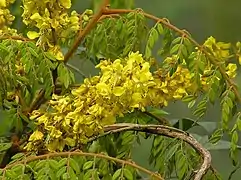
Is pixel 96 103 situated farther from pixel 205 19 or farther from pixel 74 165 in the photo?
pixel 205 19

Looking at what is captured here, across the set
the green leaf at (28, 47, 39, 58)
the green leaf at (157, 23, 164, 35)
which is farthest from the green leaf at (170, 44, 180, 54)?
the green leaf at (28, 47, 39, 58)

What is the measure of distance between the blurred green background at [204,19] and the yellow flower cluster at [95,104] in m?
0.88

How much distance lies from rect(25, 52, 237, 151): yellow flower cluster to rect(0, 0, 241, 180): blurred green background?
881 mm

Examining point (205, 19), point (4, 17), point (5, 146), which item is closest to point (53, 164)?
point (5, 146)

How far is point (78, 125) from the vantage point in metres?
0.67

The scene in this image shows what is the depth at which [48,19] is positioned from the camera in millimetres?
735

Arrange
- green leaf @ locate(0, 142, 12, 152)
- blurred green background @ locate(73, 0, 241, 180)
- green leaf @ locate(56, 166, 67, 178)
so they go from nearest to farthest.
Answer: green leaf @ locate(56, 166, 67, 178), green leaf @ locate(0, 142, 12, 152), blurred green background @ locate(73, 0, 241, 180)

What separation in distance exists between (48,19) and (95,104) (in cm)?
12

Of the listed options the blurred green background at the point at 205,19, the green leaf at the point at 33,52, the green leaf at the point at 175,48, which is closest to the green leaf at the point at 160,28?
the green leaf at the point at 175,48

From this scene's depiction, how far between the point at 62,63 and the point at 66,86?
34mm

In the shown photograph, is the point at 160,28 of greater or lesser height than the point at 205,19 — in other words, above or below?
above

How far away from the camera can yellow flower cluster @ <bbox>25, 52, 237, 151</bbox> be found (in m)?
0.67

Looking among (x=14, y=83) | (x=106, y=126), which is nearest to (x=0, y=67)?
(x=14, y=83)

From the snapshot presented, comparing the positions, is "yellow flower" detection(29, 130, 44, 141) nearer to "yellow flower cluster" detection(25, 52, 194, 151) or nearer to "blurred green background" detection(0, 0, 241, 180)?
"yellow flower cluster" detection(25, 52, 194, 151)
